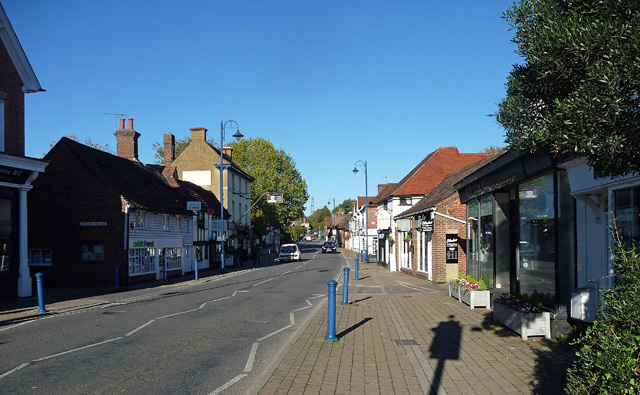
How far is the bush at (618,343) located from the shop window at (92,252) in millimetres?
25195

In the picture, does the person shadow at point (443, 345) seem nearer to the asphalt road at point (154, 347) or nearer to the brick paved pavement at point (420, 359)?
the brick paved pavement at point (420, 359)

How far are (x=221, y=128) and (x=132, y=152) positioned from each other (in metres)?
6.44

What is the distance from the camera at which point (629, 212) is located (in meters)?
7.71

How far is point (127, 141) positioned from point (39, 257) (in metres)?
11.9

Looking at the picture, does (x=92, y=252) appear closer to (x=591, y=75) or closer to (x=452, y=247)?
(x=452, y=247)

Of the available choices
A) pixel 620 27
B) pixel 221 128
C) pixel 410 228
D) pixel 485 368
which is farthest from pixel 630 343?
pixel 221 128

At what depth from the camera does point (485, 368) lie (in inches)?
307

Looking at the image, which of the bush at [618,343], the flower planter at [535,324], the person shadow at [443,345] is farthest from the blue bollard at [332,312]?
the bush at [618,343]

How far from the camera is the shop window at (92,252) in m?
25.4

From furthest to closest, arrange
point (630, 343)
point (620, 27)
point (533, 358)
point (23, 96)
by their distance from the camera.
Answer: point (23, 96) → point (533, 358) → point (620, 27) → point (630, 343)

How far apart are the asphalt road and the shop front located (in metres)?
5.54

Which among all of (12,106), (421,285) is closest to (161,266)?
(12,106)

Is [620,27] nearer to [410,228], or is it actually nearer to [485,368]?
[485,368]

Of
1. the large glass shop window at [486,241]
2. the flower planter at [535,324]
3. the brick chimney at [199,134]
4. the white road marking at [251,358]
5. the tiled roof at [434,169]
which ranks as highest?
the brick chimney at [199,134]
